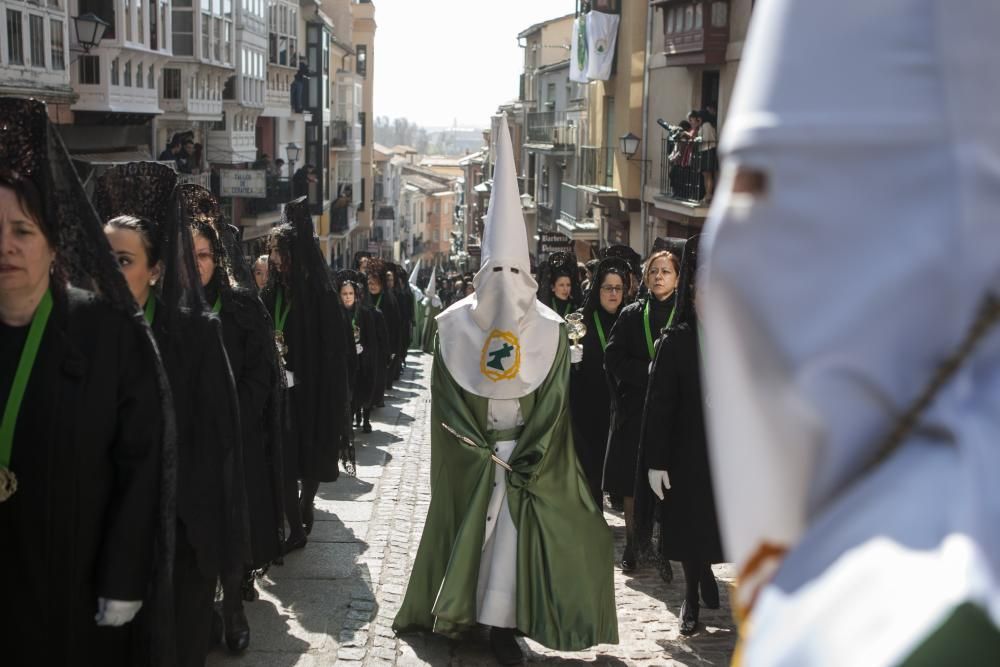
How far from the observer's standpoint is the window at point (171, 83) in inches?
1104

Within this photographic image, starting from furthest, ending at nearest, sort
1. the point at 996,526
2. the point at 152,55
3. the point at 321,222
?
the point at 321,222
the point at 152,55
the point at 996,526

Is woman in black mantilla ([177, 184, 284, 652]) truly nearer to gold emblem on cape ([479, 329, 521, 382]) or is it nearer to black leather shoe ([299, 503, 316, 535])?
gold emblem on cape ([479, 329, 521, 382])

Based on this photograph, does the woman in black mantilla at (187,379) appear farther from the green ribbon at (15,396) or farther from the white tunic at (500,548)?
the white tunic at (500,548)

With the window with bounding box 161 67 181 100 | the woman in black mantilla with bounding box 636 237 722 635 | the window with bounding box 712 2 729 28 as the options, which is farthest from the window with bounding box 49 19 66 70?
the woman in black mantilla with bounding box 636 237 722 635

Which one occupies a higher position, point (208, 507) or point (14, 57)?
point (14, 57)

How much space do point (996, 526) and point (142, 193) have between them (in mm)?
4427

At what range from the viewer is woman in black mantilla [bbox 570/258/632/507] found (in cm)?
945

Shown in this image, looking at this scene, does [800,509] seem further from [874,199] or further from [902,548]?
[874,199]

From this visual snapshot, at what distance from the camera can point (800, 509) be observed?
1339mm

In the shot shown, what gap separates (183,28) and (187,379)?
25.4 metres

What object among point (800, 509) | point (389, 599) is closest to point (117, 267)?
point (800, 509)

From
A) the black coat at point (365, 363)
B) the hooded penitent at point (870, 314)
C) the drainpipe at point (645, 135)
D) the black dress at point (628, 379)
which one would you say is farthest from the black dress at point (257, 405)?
the drainpipe at point (645, 135)

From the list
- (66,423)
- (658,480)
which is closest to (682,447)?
(658,480)

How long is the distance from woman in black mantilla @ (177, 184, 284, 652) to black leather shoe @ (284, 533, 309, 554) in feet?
4.28
